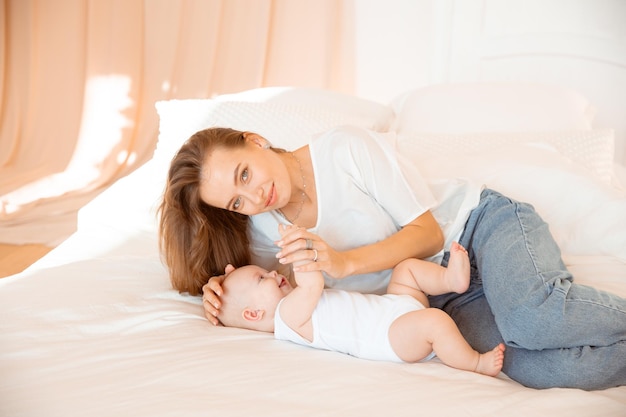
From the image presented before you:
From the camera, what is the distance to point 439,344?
4.27 ft

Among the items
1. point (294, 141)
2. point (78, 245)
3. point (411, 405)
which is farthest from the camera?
point (294, 141)

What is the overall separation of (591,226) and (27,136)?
288 cm

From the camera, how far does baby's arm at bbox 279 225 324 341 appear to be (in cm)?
135

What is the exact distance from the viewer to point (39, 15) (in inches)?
136

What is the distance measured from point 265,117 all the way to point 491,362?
119 centimetres

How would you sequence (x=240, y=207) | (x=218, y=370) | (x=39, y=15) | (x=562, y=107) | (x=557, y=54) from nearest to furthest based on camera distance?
(x=218, y=370)
(x=240, y=207)
(x=562, y=107)
(x=557, y=54)
(x=39, y=15)

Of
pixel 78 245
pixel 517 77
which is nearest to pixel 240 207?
pixel 78 245

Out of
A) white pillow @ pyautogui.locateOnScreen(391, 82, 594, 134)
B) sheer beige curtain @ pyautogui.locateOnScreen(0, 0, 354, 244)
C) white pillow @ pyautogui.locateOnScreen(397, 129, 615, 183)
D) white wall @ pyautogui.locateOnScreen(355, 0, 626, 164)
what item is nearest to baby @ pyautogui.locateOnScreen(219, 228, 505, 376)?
white pillow @ pyautogui.locateOnScreen(397, 129, 615, 183)

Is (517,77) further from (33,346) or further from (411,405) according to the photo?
(33,346)

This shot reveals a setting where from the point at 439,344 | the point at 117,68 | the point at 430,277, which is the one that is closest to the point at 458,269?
the point at 430,277

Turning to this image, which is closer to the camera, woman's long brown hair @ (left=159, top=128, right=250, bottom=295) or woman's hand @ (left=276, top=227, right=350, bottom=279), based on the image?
woman's hand @ (left=276, top=227, right=350, bottom=279)

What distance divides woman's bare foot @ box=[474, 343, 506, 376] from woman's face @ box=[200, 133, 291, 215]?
557 mm

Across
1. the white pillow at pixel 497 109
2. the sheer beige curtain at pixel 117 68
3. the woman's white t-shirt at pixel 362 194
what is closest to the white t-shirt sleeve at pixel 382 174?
the woman's white t-shirt at pixel 362 194

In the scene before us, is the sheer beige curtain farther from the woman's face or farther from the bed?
the woman's face
